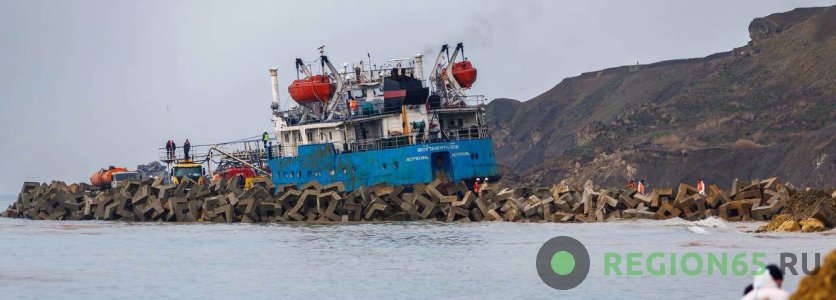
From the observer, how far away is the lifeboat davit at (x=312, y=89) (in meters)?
58.2

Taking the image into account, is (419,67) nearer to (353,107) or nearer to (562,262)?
(353,107)

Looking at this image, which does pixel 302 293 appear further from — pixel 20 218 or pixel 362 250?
pixel 20 218

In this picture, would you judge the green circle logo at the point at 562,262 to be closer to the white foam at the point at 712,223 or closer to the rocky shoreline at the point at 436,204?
the white foam at the point at 712,223

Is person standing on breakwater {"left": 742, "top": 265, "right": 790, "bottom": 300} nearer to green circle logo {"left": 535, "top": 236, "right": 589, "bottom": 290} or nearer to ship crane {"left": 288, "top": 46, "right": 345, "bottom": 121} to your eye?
green circle logo {"left": 535, "top": 236, "right": 589, "bottom": 290}

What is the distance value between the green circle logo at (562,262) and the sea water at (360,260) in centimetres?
55

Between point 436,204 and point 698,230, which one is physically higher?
point 436,204

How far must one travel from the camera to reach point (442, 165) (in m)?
52.8

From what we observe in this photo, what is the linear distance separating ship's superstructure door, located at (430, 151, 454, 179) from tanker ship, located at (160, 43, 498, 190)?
0.12 ft

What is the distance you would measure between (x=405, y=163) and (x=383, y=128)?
11.7ft

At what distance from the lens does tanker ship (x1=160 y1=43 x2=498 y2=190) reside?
172 feet

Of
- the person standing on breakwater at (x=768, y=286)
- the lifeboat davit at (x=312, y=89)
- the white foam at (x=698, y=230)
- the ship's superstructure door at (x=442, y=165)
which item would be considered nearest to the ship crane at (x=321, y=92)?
the lifeboat davit at (x=312, y=89)

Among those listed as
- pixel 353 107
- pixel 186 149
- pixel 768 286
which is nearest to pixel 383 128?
pixel 353 107

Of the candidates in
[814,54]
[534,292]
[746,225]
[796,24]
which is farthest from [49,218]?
[796,24]

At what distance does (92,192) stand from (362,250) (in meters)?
32.4
